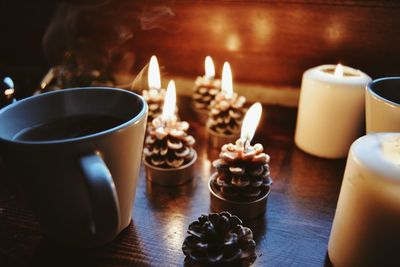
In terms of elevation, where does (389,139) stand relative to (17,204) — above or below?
above

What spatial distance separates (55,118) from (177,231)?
27cm

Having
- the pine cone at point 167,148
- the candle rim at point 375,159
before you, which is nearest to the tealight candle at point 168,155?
the pine cone at point 167,148

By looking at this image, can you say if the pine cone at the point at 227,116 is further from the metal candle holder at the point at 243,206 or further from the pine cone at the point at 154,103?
the metal candle holder at the point at 243,206

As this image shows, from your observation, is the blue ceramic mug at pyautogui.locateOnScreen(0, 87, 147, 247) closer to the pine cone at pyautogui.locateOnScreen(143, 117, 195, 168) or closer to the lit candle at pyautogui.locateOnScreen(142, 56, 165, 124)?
the pine cone at pyautogui.locateOnScreen(143, 117, 195, 168)

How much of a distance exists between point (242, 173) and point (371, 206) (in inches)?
8.1

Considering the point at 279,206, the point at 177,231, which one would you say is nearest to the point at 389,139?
the point at 279,206

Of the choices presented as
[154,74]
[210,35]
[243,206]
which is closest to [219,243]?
[243,206]

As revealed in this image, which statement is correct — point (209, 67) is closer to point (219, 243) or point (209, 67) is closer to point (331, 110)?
point (331, 110)

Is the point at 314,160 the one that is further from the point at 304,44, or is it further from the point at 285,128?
the point at 304,44

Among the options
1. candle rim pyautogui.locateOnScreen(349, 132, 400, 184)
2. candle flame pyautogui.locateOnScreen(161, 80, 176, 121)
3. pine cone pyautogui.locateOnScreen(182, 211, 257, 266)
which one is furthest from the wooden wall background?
pine cone pyautogui.locateOnScreen(182, 211, 257, 266)

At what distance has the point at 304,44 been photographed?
894mm

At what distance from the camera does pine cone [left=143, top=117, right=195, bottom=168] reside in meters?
0.69

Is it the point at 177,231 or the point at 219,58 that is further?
the point at 219,58

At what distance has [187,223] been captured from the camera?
0.60m
